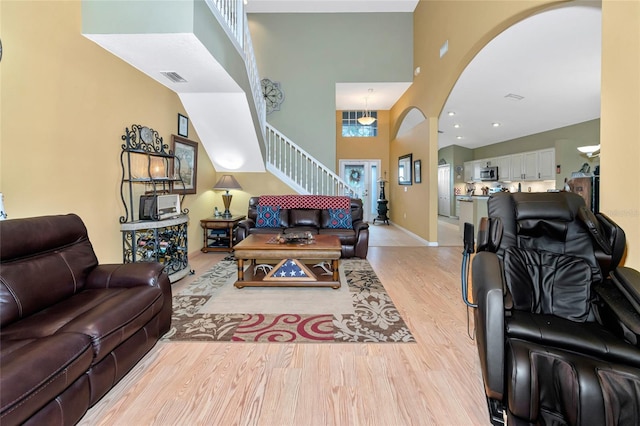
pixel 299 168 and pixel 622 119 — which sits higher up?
pixel 299 168

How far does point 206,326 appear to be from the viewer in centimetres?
248

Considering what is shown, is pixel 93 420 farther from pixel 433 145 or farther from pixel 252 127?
pixel 433 145

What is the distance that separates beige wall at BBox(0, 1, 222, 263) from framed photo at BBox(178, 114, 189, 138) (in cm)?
82

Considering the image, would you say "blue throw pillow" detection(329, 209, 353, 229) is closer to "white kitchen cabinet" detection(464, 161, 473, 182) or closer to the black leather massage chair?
the black leather massage chair

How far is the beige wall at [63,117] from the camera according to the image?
2.16 metres

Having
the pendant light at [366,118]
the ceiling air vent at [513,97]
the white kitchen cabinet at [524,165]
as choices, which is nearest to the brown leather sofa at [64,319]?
the ceiling air vent at [513,97]

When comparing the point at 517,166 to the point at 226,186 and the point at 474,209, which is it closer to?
the point at 474,209

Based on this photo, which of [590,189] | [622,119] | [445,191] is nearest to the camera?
[622,119]

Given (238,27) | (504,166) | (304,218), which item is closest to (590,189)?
(304,218)

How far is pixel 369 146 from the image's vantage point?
952 cm

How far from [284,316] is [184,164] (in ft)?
10.3

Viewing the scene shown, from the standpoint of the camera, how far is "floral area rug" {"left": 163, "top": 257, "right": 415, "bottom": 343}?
233 centimetres

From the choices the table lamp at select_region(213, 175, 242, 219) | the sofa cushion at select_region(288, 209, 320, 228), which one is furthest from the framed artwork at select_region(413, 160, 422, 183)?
the table lamp at select_region(213, 175, 242, 219)

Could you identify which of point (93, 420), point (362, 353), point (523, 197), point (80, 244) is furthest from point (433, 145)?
point (93, 420)
